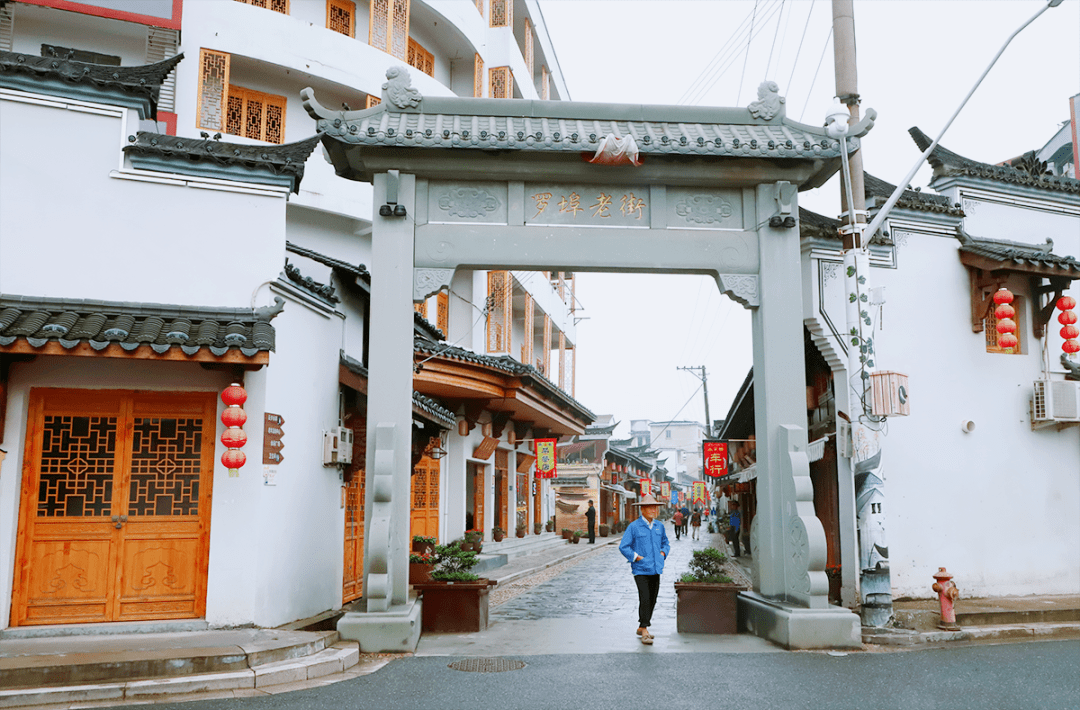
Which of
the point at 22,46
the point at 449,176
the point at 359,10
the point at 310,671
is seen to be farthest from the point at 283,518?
the point at 359,10

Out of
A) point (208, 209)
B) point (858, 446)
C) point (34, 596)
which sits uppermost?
point (208, 209)

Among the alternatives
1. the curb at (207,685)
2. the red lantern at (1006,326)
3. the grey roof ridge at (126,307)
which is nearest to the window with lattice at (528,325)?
the red lantern at (1006,326)

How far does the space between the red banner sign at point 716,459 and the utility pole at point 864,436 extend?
16.4 m

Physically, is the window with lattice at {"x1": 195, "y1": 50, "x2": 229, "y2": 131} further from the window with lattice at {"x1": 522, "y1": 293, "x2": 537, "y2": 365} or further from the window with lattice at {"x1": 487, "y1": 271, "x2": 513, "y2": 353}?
the window with lattice at {"x1": 522, "y1": 293, "x2": 537, "y2": 365}

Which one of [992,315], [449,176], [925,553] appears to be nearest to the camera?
[449,176]

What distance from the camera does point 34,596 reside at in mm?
8586

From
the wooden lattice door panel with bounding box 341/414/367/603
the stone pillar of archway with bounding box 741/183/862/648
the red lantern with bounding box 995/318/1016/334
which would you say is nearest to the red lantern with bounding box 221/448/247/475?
the wooden lattice door panel with bounding box 341/414/367/603

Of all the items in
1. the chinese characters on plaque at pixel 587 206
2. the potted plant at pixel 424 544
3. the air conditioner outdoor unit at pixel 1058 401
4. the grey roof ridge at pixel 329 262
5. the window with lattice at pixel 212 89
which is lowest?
the potted plant at pixel 424 544

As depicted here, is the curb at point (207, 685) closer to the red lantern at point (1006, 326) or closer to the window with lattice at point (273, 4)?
the red lantern at point (1006, 326)

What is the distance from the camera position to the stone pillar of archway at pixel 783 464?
933 cm

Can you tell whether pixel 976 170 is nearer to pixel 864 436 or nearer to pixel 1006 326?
pixel 1006 326

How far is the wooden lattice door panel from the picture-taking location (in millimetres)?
12305

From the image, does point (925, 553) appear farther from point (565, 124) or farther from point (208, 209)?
point (208, 209)

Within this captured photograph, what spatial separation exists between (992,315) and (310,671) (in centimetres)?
1145
